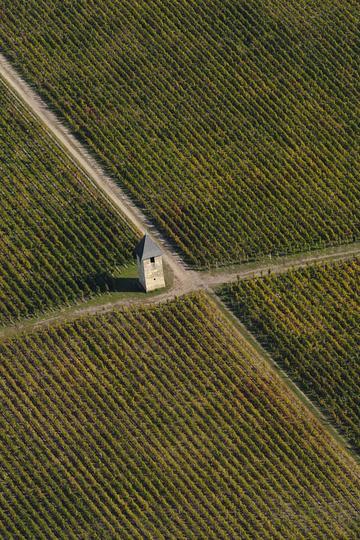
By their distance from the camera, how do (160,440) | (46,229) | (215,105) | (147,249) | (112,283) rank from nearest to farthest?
(160,440) → (147,249) → (112,283) → (46,229) → (215,105)

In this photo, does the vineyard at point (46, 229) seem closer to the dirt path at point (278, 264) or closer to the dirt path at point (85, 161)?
the dirt path at point (85, 161)

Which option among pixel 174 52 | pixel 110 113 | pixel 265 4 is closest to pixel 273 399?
pixel 110 113

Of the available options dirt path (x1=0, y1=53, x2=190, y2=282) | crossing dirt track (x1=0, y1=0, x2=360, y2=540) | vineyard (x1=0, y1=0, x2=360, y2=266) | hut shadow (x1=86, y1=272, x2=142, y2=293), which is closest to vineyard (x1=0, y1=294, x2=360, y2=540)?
crossing dirt track (x1=0, y1=0, x2=360, y2=540)

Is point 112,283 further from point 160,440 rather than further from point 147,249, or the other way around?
point 160,440

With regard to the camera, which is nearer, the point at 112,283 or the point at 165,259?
the point at 112,283

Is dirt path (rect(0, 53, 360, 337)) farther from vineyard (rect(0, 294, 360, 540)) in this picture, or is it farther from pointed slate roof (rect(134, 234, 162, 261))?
pointed slate roof (rect(134, 234, 162, 261))

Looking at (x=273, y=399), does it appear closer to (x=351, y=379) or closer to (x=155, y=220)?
(x=351, y=379)

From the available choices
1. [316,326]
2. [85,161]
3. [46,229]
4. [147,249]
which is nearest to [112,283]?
[147,249]
